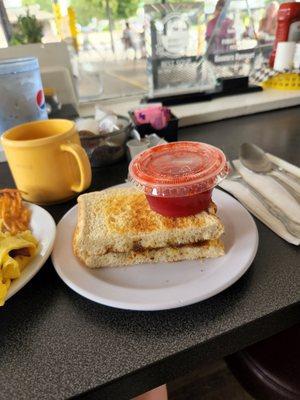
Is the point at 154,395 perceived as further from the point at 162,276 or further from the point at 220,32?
the point at 220,32

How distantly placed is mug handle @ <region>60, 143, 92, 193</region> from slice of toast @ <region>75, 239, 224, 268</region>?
7.1 inches

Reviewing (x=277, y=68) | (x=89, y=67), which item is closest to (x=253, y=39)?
(x=277, y=68)

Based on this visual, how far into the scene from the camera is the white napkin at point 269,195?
18.2 inches

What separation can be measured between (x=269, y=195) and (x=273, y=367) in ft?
0.96

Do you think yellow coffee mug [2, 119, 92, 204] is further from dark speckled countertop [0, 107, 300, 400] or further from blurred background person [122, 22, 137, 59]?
blurred background person [122, 22, 137, 59]

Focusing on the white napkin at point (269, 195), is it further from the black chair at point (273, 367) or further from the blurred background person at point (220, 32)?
the blurred background person at point (220, 32)

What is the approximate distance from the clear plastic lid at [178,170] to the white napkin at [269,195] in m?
0.13

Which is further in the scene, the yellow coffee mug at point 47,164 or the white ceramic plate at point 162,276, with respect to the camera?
the yellow coffee mug at point 47,164

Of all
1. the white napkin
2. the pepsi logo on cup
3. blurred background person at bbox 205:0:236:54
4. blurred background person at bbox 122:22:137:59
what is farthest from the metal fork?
blurred background person at bbox 122:22:137:59

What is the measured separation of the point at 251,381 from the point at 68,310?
40 centimetres

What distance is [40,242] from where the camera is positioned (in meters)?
0.41

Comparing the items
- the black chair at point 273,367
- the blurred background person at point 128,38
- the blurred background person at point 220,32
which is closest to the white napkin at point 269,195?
the black chair at point 273,367

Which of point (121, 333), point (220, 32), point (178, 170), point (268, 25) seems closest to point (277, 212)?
point (178, 170)

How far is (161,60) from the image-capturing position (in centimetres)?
101
